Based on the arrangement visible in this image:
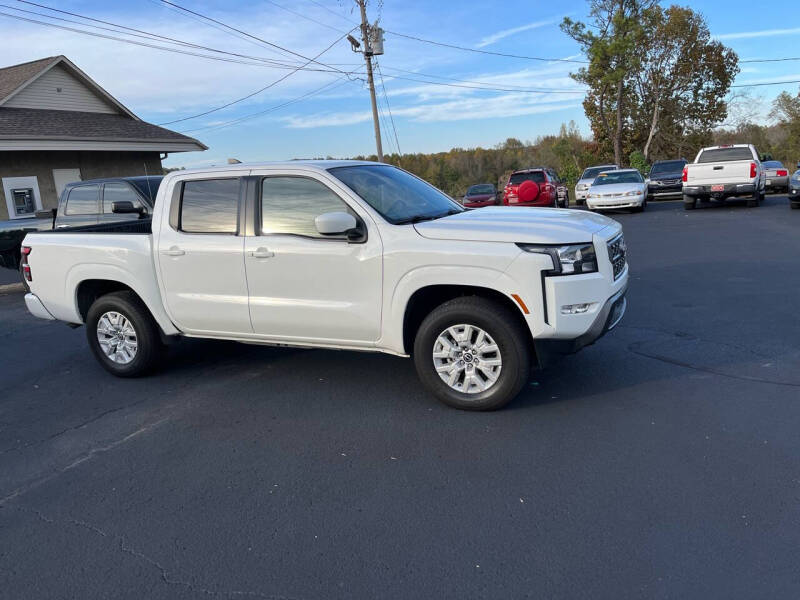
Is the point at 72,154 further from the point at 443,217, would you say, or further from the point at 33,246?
the point at 443,217

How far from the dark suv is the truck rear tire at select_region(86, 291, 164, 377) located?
23.1 metres

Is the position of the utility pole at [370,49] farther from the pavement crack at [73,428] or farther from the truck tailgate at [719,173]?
the pavement crack at [73,428]

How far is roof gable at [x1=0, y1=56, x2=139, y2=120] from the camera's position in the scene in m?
20.6

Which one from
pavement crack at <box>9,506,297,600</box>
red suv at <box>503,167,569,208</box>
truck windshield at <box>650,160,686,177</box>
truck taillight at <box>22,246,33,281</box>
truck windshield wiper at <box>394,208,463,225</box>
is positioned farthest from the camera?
truck windshield at <box>650,160,686,177</box>

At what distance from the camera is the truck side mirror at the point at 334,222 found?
15.5 ft

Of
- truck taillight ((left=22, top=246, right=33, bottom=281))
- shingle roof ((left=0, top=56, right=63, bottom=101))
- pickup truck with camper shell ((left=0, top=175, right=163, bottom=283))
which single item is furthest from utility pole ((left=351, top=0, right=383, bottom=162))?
truck taillight ((left=22, top=246, right=33, bottom=281))

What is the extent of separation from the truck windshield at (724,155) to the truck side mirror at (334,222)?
59.2 ft

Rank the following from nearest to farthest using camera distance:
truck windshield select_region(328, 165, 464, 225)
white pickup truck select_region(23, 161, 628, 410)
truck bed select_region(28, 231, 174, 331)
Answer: white pickup truck select_region(23, 161, 628, 410)
truck windshield select_region(328, 165, 464, 225)
truck bed select_region(28, 231, 174, 331)

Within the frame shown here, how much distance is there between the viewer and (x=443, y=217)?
529 centimetres

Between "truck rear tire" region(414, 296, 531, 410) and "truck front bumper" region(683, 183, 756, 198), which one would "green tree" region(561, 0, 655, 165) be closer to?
"truck front bumper" region(683, 183, 756, 198)

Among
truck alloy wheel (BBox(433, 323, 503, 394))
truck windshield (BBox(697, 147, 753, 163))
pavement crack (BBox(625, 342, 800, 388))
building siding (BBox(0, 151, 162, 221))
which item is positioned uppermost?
building siding (BBox(0, 151, 162, 221))

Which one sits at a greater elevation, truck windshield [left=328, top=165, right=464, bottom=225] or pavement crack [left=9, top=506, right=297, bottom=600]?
truck windshield [left=328, top=165, right=464, bottom=225]

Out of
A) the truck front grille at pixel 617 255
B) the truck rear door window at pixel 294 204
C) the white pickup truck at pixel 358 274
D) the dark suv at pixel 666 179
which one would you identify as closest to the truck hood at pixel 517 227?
the white pickup truck at pixel 358 274

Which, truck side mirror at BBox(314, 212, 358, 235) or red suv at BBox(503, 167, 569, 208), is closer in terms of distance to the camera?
truck side mirror at BBox(314, 212, 358, 235)
